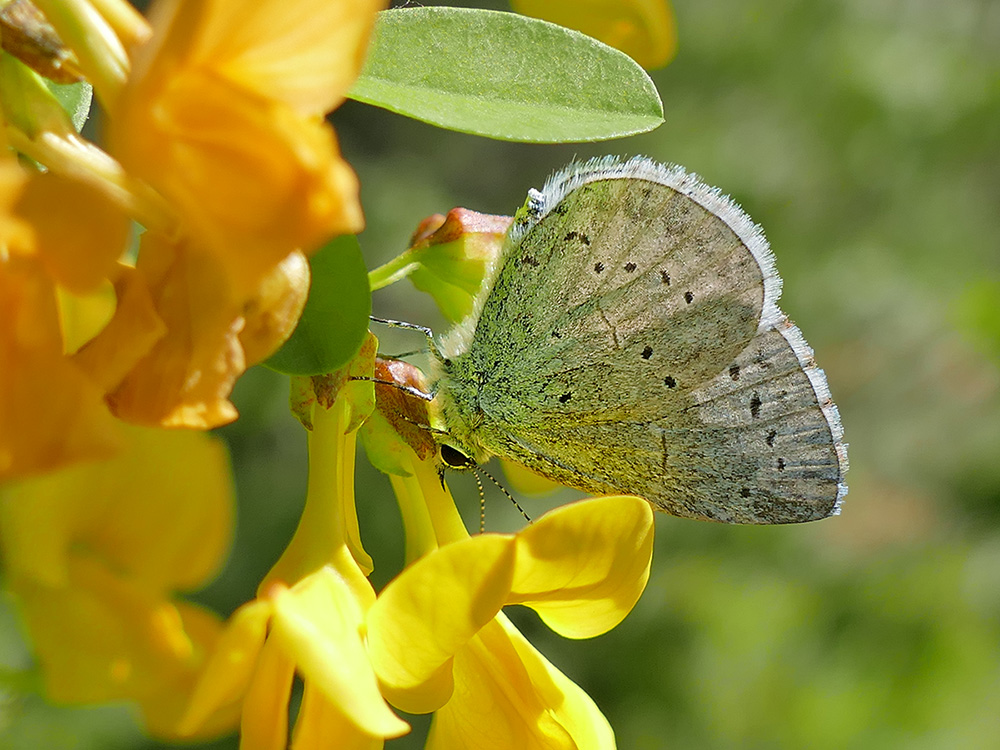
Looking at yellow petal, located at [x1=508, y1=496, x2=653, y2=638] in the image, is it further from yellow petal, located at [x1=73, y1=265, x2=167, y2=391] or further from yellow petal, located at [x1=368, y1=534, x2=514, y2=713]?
yellow petal, located at [x1=73, y1=265, x2=167, y2=391]

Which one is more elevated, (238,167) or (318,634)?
(238,167)

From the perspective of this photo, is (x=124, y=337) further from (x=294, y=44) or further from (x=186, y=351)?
(x=294, y=44)

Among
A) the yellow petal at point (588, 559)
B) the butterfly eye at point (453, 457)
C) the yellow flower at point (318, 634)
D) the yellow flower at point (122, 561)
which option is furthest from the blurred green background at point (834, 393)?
the yellow flower at point (122, 561)

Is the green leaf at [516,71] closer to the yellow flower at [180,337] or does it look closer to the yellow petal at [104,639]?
the yellow flower at [180,337]

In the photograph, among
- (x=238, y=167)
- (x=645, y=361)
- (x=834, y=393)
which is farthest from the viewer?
(x=834, y=393)

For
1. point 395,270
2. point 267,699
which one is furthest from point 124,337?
Result: point 395,270

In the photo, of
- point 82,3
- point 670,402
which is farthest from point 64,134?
point 670,402

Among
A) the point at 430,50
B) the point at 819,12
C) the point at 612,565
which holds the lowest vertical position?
the point at 612,565

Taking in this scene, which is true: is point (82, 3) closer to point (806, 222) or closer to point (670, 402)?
point (670, 402)
